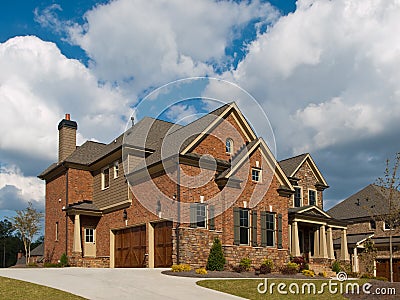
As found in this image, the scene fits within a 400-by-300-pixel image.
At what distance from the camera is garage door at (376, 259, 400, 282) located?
3382cm

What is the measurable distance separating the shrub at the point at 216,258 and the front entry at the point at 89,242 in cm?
1012

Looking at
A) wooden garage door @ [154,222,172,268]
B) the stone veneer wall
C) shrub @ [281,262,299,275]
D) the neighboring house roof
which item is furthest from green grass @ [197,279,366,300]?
the neighboring house roof

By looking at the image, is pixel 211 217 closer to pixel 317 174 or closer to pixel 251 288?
pixel 251 288

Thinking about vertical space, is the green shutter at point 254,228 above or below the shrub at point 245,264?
above

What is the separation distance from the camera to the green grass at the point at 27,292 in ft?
46.1

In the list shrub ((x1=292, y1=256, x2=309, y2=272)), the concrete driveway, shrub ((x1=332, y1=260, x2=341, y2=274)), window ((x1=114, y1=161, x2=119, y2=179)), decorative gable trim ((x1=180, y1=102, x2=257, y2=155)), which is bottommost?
shrub ((x1=332, y1=260, x2=341, y2=274))

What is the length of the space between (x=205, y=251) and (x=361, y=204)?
21.0 m

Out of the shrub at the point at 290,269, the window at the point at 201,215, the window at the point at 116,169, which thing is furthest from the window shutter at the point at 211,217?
the window at the point at 116,169

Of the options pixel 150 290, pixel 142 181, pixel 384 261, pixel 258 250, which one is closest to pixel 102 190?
pixel 142 181

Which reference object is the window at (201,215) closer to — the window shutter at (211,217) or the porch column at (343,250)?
the window shutter at (211,217)

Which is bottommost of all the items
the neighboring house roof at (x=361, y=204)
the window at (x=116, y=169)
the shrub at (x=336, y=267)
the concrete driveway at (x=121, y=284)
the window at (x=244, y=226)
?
the shrub at (x=336, y=267)

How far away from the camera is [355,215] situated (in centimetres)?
3938

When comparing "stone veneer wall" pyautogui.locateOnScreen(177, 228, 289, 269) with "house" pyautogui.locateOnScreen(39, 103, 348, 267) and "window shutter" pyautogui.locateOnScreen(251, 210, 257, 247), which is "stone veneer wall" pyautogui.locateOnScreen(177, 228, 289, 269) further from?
"window shutter" pyautogui.locateOnScreen(251, 210, 257, 247)

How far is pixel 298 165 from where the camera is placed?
3409cm
